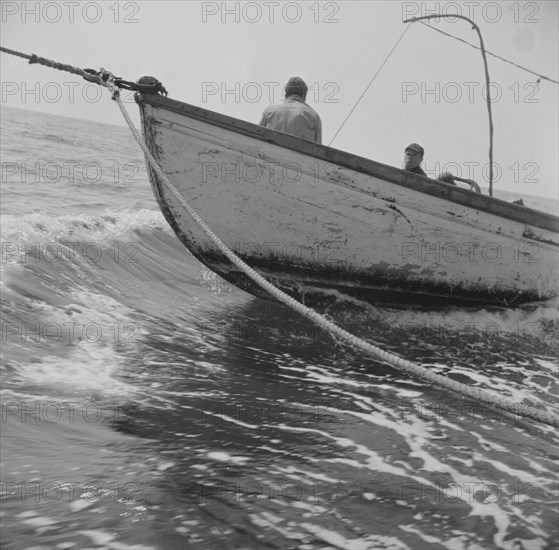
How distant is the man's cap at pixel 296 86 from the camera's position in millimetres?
6008

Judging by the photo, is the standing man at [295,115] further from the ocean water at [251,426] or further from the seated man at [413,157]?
the ocean water at [251,426]

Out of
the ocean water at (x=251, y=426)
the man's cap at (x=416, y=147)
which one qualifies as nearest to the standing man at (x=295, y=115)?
the man's cap at (x=416, y=147)

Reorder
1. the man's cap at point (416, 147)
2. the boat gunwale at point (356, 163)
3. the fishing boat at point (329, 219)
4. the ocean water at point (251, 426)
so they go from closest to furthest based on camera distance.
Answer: the ocean water at point (251, 426) → the boat gunwale at point (356, 163) → the fishing boat at point (329, 219) → the man's cap at point (416, 147)

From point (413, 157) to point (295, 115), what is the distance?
1.95 meters

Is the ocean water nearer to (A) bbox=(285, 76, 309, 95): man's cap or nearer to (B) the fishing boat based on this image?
(B) the fishing boat

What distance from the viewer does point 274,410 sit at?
349 centimetres

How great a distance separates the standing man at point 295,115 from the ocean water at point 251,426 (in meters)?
2.10

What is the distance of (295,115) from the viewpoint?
5.80 m

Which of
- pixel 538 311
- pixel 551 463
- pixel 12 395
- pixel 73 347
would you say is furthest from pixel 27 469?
pixel 538 311

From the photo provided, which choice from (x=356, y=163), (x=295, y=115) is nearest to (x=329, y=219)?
(x=356, y=163)

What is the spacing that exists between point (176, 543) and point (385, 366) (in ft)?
9.66

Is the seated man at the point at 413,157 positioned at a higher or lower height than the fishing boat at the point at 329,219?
higher

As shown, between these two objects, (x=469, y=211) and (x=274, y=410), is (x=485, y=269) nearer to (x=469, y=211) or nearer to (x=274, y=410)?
(x=469, y=211)

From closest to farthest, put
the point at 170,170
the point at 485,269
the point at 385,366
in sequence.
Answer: the point at 385,366 < the point at 170,170 < the point at 485,269
